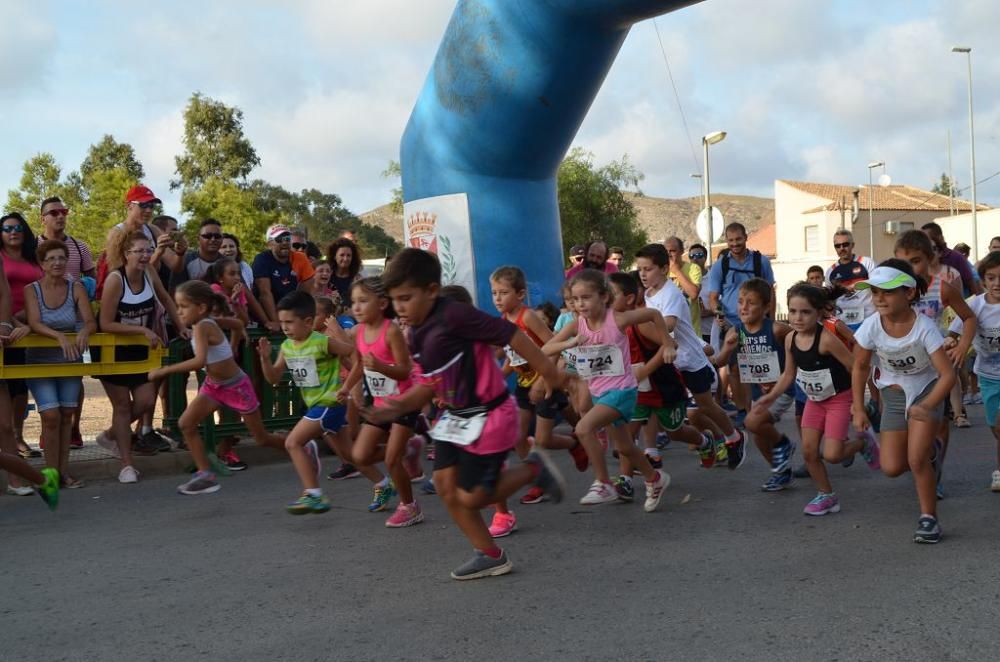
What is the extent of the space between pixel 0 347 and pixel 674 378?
15.9 feet

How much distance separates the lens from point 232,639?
4.27 meters

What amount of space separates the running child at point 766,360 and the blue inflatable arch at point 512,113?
3.44 m

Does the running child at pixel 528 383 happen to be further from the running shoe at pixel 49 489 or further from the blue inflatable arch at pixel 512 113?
the blue inflatable arch at pixel 512 113

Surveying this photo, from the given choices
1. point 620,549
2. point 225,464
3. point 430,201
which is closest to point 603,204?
point 430,201

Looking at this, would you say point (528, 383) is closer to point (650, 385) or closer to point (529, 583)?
point (650, 385)

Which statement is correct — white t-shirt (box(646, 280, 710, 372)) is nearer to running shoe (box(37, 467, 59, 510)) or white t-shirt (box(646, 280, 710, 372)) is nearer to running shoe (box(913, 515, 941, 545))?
running shoe (box(913, 515, 941, 545))

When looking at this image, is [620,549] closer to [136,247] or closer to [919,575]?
[919,575]

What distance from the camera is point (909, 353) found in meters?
5.83

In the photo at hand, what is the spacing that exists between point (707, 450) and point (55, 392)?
488 cm

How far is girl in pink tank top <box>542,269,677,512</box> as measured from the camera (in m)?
6.63

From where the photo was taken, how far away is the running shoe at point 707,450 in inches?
313

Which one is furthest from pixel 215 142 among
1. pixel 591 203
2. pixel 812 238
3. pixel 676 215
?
pixel 676 215

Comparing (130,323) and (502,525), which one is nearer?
(502,525)

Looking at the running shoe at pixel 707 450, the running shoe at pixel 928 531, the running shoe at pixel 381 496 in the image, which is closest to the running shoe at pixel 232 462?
the running shoe at pixel 381 496
